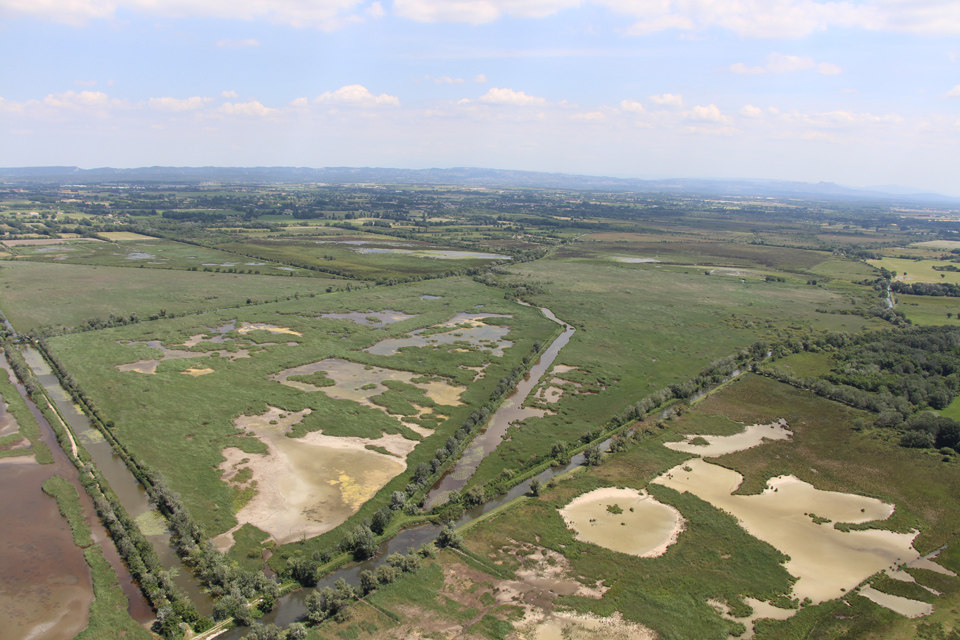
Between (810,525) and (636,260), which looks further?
(636,260)

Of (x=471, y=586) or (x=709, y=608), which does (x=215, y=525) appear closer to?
(x=471, y=586)

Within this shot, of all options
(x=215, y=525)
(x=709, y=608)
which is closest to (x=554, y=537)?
(x=709, y=608)

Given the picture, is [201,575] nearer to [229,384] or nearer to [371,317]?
[229,384]

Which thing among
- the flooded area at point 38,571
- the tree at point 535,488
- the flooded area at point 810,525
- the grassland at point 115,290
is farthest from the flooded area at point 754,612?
the grassland at point 115,290

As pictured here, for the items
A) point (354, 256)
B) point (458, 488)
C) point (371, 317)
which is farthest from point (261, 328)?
point (354, 256)

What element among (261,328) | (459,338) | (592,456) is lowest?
(592,456)

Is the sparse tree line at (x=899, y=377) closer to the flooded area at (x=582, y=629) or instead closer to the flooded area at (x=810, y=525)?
the flooded area at (x=810, y=525)
